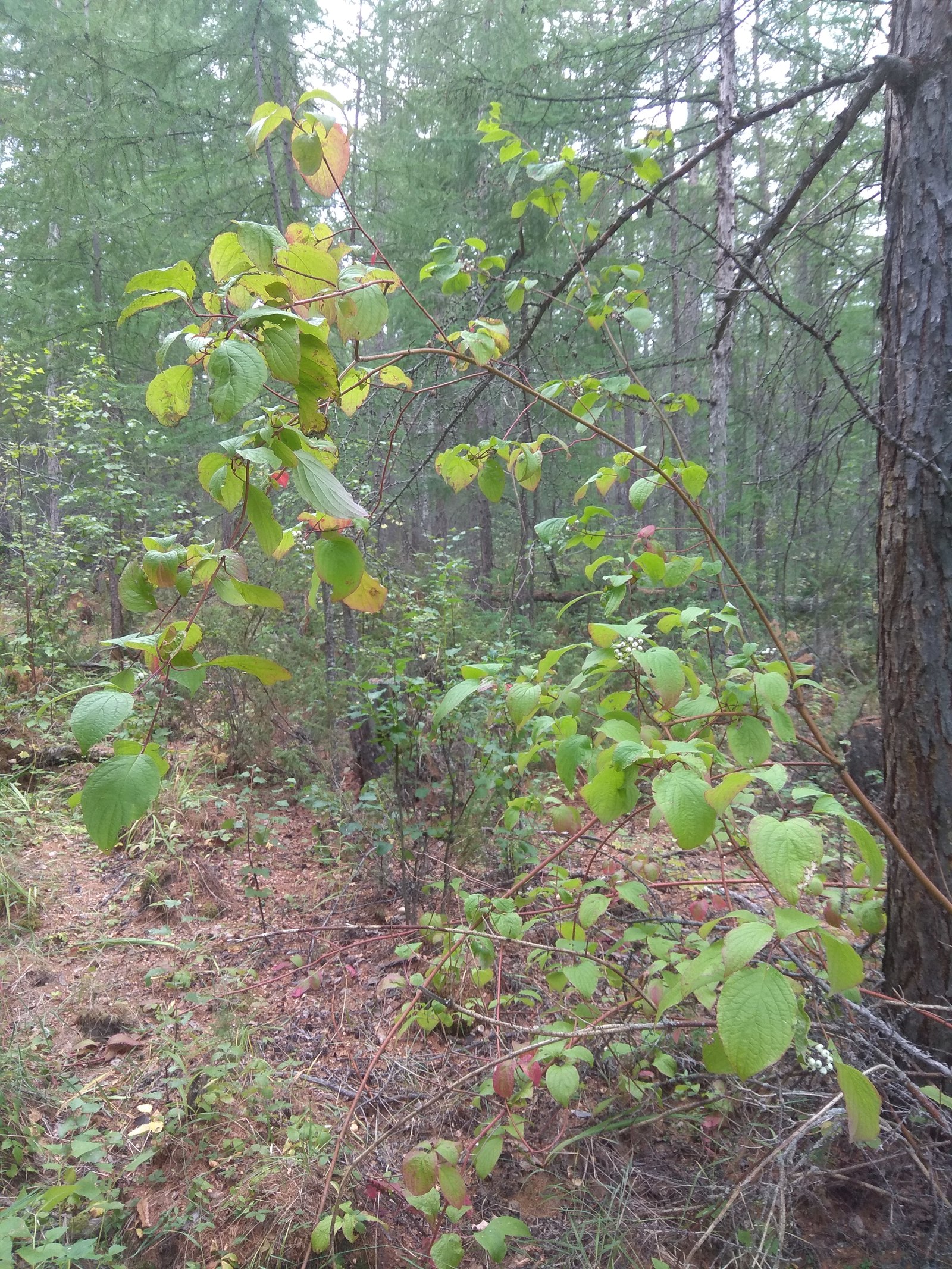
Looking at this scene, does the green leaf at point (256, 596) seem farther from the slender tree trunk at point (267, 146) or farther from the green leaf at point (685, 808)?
the slender tree trunk at point (267, 146)

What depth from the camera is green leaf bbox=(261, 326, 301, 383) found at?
65 centimetres

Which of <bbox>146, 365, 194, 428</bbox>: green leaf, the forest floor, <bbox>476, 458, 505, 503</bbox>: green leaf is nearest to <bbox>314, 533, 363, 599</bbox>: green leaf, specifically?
<bbox>146, 365, 194, 428</bbox>: green leaf

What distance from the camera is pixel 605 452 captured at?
14188mm

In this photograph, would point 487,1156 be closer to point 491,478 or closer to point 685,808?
point 685,808

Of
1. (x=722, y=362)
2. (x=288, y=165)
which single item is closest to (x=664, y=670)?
(x=288, y=165)

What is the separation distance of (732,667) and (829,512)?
157 centimetres

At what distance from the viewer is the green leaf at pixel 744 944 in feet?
2.63

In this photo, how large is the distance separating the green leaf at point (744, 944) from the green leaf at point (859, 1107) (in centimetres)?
24

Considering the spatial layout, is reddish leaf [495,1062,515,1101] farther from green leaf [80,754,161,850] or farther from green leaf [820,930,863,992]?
green leaf [80,754,161,850]

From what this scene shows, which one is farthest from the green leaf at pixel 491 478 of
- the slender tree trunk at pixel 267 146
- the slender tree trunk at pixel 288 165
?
the slender tree trunk at pixel 288 165

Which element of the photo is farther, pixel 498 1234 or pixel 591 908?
pixel 591 908

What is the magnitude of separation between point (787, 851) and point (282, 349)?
32.9 inches

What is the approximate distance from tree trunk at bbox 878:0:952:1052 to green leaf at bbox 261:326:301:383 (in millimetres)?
1487

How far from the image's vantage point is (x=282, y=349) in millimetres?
647
